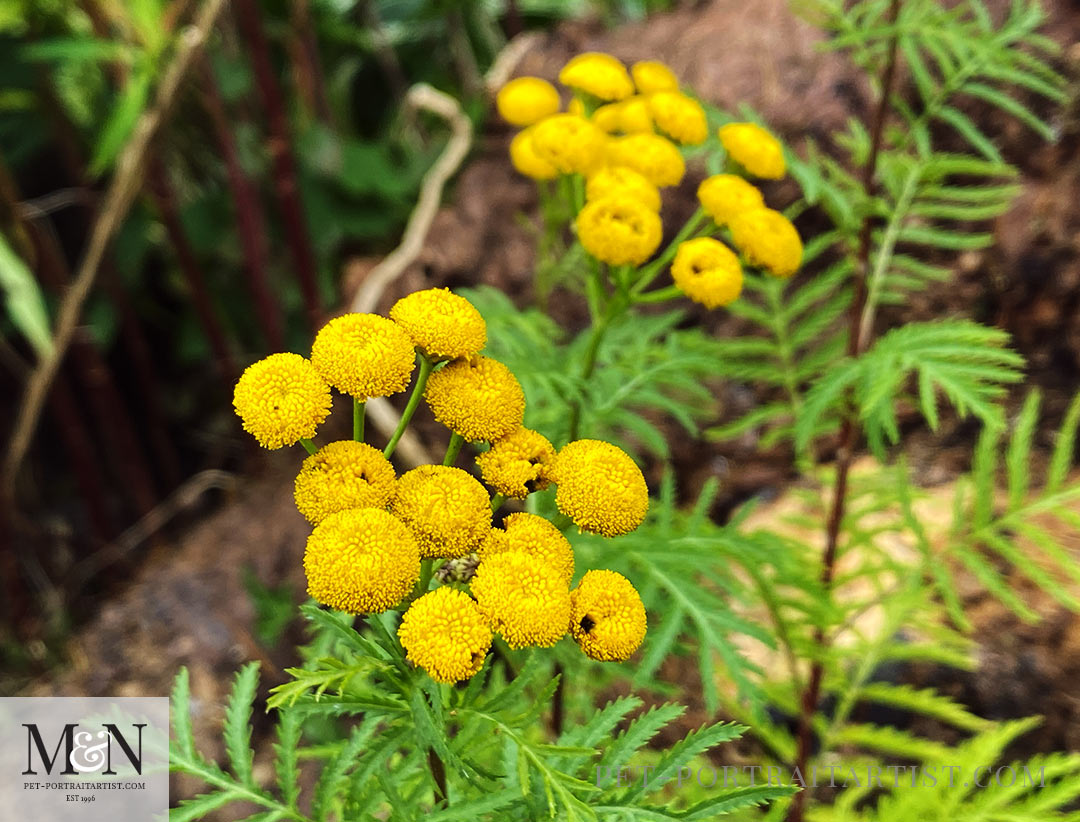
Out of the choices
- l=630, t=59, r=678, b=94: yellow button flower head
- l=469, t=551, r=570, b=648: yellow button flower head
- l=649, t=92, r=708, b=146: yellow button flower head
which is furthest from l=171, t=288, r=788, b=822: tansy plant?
l=630, t=59, r=678, b=94: yellow button flower head

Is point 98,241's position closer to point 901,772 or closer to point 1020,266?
point 901,772

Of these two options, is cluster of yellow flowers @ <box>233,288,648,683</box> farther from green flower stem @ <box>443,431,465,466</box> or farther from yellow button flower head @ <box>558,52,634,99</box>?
yellow button flower head @ <box>558,52,634,99</box>

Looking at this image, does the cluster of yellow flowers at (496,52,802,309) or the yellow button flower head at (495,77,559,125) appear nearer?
the cluster of yellow flowers at (496,52,802,309)

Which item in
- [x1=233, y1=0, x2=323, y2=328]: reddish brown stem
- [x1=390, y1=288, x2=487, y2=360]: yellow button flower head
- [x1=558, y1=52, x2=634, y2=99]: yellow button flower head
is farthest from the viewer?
[x1=233, y1=0, x2=323, y2=328]: reddish brown stem

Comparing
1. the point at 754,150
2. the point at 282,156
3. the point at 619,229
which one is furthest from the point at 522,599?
the point at 282,156

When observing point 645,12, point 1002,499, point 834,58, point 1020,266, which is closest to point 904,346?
point 1002,499

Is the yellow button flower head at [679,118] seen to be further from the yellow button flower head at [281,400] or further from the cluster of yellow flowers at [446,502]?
the yellow button flower head at [281,400]

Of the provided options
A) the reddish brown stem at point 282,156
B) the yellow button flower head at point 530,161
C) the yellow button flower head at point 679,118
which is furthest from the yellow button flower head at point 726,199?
the reddish brown stem at point 282,156
